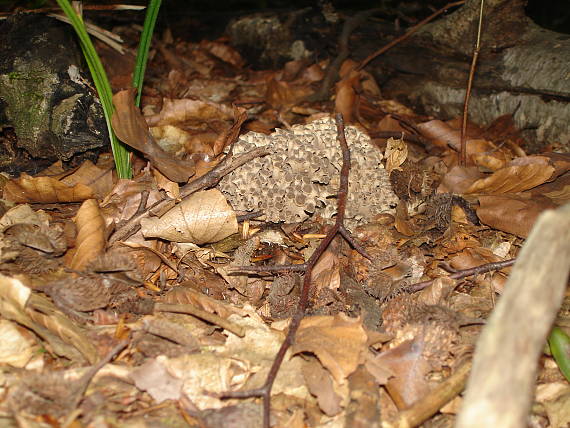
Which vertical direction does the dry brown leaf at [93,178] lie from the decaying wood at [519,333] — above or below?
below

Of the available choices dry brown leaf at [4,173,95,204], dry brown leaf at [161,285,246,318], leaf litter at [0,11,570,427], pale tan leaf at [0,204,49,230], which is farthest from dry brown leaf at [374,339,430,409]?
dry brown leaf at [4,173,95,204]

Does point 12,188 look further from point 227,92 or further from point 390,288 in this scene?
point 227,92

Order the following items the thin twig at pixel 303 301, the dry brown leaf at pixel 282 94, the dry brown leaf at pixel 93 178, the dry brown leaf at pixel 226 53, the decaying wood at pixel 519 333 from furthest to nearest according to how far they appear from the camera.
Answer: the dry brown leaf at pixel 226 53, the dry brown leaf at pixel 282 94, the dry brown leaf at pixel 93 178, the thin twig at pixel 303 301, the decaying wood at pixel 519 333

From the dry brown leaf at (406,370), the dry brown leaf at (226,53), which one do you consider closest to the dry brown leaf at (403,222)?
the dry brown leaf at (406,370)

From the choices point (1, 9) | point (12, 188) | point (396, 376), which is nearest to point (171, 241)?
→ point (12, 188)

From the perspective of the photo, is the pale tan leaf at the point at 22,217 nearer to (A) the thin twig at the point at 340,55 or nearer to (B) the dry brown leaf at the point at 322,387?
(B) the dry brown leaf at the point at 322,387

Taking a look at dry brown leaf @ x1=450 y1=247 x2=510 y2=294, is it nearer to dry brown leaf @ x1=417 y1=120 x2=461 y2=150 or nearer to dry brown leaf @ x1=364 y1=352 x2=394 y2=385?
dry brown leaf @ x1=364 y1=352 x2=394 y2=385
